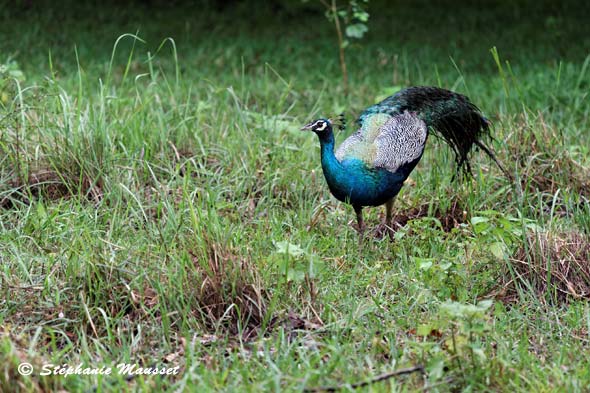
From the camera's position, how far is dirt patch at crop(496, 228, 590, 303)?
4.20 meters

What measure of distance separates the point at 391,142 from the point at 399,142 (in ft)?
0.16

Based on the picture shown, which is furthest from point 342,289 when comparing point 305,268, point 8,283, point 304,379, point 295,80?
point 295,80

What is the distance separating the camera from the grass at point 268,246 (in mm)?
3475

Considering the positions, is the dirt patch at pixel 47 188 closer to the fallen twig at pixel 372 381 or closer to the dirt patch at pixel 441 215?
the dirt patch at pixel 441 215

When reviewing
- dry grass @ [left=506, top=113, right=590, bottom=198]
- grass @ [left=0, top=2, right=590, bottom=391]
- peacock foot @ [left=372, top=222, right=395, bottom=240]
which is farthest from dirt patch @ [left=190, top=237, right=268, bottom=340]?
dry grass @ [left=506, top=113, right=590, bottom=198]

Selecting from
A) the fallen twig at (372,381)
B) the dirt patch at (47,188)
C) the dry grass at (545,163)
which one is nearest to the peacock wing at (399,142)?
the dry grass at (545,163)

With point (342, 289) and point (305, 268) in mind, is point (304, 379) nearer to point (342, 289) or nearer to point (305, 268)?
point (305, 268)

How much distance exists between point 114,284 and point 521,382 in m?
1.65

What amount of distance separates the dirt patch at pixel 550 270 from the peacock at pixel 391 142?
32.4 inches

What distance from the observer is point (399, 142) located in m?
4.90

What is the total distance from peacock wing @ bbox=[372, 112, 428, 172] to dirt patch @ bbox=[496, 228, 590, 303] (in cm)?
86

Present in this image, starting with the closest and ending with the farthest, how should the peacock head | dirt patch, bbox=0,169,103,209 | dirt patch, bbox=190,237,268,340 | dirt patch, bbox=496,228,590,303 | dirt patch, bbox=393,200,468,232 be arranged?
dirt patch, bbox=190,237,268,340 < dirt patch, bbox=496,228,590,303 < the peacock head < dirt patch, bbox=0,169,103,209 < dirt patch, bbox=393,200,468,232

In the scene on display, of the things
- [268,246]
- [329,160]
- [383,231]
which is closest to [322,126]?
[329,160]

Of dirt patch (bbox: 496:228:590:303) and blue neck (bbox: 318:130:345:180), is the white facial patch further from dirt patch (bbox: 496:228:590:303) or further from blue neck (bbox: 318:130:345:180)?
dirt patch (bbox: 496:228:590:303)
